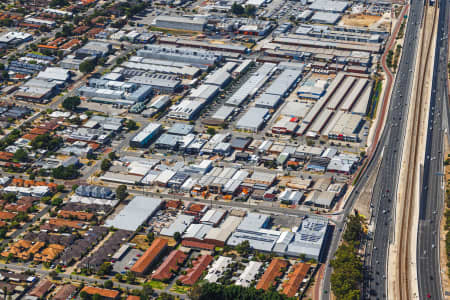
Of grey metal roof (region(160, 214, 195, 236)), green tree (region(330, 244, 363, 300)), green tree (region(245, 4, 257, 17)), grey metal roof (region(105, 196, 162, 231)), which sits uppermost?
green tree (region(245, 4, 257, 17))

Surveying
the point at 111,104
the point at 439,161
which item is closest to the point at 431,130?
the point at 439,161

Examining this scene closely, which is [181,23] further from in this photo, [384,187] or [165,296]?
[165,296]

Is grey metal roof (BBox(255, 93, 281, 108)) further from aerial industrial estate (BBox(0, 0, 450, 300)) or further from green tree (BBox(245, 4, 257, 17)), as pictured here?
green tree (BBox(245, 4, 257, 17))

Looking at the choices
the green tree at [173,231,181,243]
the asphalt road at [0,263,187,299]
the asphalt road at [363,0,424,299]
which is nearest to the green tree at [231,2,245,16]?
the asphalt road at [363,0,424,299]

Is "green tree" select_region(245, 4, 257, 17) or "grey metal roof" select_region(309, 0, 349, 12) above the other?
"green tree" select_region(245, 4, 257, 17)

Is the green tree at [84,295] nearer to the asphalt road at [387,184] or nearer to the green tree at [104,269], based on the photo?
the green tree at [104,269]

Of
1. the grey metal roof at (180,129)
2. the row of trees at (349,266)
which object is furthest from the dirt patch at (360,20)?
the row of trees at (349,266)

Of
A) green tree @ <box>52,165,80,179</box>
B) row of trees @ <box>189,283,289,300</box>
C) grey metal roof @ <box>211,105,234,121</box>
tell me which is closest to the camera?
row of trees @ <box>189,283,289,300</box>

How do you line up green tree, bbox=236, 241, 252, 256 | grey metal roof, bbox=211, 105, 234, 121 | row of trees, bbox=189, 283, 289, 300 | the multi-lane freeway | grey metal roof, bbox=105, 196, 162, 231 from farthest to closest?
grey metal roof, bbox=211, 105, 234, 121 → grey metal roof, bbox=105, 196, 162, 231 → green tree, bbox=236, 241, 252, 256 → the multi-lane freeway → row of trees, bbox=189, 283, 289, 300

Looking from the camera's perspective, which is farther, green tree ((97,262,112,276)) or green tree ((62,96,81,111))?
green tree ((62,96,81,111))
